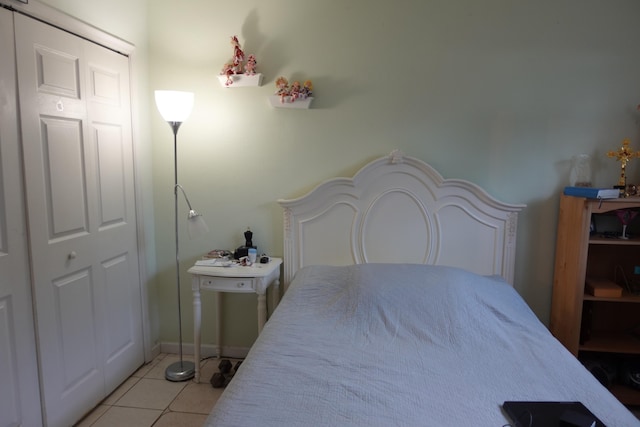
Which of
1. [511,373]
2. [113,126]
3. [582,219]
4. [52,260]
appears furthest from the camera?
[113,126]

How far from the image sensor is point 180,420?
89.4 inches

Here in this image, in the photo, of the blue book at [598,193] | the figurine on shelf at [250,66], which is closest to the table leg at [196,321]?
the figurine on shelf at [250,66]

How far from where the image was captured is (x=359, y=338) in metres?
1.91

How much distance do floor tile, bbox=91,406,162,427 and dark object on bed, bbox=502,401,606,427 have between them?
1842 millimetres

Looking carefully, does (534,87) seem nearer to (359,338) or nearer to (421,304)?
(421,304)

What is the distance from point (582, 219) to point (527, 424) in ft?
4.53

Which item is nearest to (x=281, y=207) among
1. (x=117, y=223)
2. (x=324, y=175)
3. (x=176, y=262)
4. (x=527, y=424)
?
(x=324, y=175)

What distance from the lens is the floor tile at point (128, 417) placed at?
223 cm

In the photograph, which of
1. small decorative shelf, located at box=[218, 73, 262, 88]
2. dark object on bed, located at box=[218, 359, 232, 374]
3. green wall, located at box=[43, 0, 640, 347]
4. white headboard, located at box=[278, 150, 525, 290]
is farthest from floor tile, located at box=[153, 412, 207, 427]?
small decorative shelf, located at box=[218, 73, 262, 88]

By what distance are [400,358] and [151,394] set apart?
1.63 m

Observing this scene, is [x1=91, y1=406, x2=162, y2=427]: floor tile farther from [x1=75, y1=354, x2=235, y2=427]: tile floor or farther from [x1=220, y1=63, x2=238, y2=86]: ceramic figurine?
[x1=220, y1=63, x2=238, y2=86]: ceramic figurine

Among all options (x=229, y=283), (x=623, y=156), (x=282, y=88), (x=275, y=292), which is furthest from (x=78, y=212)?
(x=623, y=156)

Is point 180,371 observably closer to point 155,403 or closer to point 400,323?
point 155,403

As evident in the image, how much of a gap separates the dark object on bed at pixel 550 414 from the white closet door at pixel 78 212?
6.80 ft
